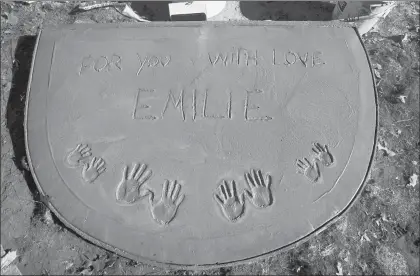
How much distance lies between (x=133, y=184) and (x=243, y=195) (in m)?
0.80

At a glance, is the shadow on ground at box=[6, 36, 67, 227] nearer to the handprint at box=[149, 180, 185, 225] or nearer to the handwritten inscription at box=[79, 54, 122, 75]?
A: the handwritten inscription at box=[79, 54, 122, 75]

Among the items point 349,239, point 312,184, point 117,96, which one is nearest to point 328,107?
point 312,184

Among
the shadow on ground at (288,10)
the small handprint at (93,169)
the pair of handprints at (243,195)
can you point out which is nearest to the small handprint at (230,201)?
the pair of handprints at (243,195)

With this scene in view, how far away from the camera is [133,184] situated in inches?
109

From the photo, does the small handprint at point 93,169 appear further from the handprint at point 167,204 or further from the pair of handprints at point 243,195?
the pair of handprints at point 243,195

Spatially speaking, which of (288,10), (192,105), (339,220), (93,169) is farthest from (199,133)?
→ (288,10)

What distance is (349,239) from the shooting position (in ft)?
9.05

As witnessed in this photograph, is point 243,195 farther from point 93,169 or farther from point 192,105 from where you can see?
point 93,169

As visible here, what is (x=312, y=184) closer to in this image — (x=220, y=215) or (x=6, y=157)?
(x=220, y=215)

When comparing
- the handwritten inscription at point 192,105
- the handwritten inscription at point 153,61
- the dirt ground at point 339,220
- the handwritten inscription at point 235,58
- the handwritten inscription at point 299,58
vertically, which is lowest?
the dirt ground at point 339,220

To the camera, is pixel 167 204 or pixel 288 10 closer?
pixel 167 204

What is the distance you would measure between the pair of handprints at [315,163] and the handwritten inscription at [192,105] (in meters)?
0.42

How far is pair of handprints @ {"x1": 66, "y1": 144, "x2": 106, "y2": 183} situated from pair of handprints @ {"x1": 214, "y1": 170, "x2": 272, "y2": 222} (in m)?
0.88

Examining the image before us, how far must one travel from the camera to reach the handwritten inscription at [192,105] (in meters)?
2.96
